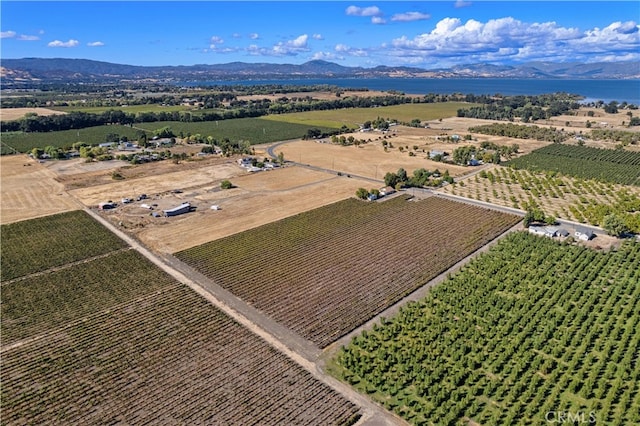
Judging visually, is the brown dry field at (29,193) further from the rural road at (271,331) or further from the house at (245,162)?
the house at (245,162)

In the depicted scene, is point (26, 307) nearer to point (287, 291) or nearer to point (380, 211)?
point (287, 291)

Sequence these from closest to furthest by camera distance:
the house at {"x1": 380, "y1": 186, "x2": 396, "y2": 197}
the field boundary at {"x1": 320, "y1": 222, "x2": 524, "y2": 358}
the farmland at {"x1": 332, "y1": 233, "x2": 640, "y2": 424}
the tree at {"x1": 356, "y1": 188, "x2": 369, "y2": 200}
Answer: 1. the farmland at {"x1": 332, "y1": 233, "x2": 640, "y2": 424}
2. the field boundary at {"x1": 320, "y1": 222, "x2": 524, "y2": 358}
3. the tree at {"x1": 356, "y1": 188, "x2": 369, "y2": 200}
4. the house at {"x1": 380, "y1": 186, "x2": 396, "y2": 197}

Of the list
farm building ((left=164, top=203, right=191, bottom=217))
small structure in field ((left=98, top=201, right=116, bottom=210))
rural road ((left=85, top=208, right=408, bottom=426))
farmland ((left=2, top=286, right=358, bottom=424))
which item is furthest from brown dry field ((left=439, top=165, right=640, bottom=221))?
small structure in field ((left=98, top=201, right=116, bottom=210))

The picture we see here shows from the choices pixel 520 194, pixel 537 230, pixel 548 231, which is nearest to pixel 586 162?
pixel 520 194

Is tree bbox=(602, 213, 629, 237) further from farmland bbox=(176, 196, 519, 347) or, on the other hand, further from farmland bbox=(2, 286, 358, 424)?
farmland bbox=(2, 286, 358, 424)

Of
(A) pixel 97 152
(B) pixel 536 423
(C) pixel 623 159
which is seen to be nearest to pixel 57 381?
(B) pixel 536 423

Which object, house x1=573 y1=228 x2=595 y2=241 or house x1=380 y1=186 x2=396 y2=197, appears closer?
house x1=573 y1=228 x2=595 y2=241

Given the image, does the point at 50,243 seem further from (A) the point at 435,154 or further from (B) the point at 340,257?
(A) the point at 435,154
